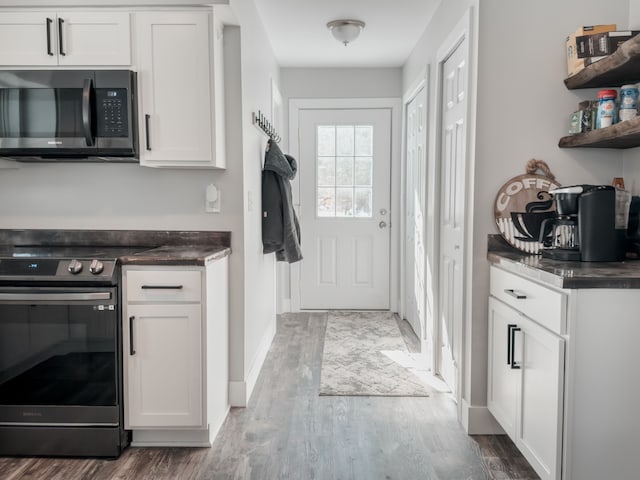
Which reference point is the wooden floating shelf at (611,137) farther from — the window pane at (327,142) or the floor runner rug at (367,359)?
the window pane at (327,142)

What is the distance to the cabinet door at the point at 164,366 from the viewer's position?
A: 239cm

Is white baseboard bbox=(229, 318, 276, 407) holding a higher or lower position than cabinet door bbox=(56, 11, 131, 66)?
lower

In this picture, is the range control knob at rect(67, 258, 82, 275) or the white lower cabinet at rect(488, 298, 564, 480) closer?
the white lower cabinet at rect(488, 298, 564, 480)

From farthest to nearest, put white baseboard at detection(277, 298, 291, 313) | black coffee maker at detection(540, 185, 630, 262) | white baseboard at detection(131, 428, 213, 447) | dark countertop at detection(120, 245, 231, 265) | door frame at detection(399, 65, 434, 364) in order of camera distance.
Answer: white baseboard at detection(277, 298, 291, 313) < door frame at detection(399, 65, 434, 364) < white baseboard at detection(131, 428, 213, 447) < dark countertop at detection(120, 245, 231, 265) < black coffee maker at detection(540, 185, 630, 262)

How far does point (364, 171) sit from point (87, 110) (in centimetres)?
319

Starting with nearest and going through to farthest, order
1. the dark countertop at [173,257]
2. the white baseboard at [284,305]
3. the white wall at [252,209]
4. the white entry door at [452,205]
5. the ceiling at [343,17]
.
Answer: the dark countertop at [173,257] → the white entry door at [452,205] → the white wall at [252,209] → the ceiling at [343,17] → the white baseboard at [284,305]

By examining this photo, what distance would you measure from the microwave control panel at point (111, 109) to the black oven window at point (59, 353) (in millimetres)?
886

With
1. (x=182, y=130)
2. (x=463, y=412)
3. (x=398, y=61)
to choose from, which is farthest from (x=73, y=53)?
(x=398, y=61)

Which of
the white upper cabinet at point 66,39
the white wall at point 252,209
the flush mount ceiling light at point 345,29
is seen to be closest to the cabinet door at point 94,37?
the white upper cabinet at point 66,39

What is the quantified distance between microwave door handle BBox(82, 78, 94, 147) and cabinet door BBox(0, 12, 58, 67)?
0.27m

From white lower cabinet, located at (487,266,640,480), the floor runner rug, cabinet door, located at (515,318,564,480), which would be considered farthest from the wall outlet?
white lower cabinet, located at (487,266,640,480)

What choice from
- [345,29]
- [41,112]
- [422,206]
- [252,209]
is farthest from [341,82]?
[41,112]

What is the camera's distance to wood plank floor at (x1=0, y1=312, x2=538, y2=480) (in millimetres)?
2240

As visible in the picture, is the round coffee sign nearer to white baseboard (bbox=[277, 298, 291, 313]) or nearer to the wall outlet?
the wall outlet
